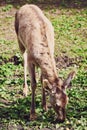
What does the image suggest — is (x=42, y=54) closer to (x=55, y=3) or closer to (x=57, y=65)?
(x=57, y=65)

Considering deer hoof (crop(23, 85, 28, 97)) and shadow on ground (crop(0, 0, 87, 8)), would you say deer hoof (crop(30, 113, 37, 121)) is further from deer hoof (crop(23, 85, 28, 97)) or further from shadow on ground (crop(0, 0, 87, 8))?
shadow on ground (crop(0, 0, 87, 8))

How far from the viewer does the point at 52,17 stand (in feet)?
37.5

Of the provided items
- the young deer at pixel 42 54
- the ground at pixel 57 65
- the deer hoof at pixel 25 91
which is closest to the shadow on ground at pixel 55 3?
the ground at pixel 57 65

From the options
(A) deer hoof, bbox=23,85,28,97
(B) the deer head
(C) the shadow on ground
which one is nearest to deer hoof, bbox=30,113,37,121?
(B) the deer head

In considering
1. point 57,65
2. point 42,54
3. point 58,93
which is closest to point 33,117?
point 58,93

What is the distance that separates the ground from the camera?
636 cm

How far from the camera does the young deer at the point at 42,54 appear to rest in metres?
5.83

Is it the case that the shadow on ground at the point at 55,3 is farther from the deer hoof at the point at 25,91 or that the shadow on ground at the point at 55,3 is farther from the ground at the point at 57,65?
the deer hoof at the point at 25,91

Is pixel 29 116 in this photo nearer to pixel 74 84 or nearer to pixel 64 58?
pixel 74 84

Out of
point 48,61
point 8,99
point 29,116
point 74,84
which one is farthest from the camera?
point 74,84

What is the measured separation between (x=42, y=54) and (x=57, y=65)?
2.18 m

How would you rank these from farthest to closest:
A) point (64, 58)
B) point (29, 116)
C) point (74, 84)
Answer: point (64, 58) → point (74, 84) → point (29, 116)

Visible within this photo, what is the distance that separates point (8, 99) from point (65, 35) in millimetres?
3451

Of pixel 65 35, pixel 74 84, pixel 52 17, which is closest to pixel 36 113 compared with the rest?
pixel 74 84
